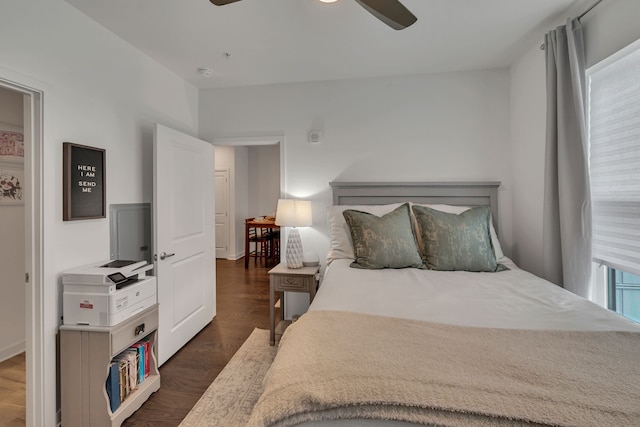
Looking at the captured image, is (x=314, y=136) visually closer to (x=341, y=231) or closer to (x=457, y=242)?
(x=341, y=231)

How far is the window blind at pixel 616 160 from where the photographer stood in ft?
5.13

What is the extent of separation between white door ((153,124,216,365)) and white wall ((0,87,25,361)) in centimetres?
131

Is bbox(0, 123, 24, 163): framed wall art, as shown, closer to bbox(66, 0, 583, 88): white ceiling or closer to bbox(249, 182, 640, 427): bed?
bbox(66, 0, 583, 88): white ceiling

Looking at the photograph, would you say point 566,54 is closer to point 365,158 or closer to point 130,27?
point 365,158

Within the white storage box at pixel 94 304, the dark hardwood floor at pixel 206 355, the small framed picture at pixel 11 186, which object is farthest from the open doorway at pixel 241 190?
the white storage box at pixel 94 304

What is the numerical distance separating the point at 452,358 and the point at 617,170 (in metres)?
1.68

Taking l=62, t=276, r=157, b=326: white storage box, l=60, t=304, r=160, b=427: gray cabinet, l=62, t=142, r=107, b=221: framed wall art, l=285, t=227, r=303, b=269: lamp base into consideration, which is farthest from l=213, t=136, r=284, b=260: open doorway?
l=60, t=304, r=160, b=427: gray cabinet

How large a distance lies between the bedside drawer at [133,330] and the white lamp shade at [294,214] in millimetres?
1219

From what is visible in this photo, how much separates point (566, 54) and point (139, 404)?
11.7ft

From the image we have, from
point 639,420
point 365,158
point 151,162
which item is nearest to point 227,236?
point 151,162

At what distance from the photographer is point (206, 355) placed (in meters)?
2.45

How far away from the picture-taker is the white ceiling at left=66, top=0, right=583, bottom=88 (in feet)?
5.98

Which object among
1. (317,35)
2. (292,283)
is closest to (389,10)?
(317,35)

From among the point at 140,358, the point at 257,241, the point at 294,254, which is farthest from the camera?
the point at 257,241
